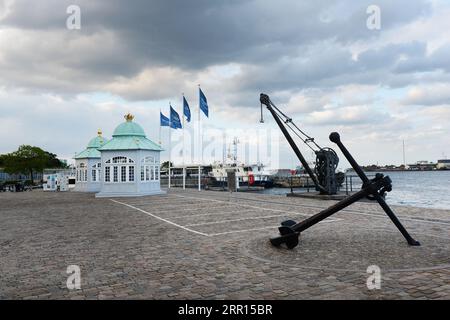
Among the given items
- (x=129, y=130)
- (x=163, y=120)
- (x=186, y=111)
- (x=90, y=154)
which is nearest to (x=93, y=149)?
(x=90, y=154)

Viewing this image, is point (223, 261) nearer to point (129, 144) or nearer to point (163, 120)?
point (129, 144)

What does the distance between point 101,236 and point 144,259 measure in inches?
137

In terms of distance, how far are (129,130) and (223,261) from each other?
2658 cm

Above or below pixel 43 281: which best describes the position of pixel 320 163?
above

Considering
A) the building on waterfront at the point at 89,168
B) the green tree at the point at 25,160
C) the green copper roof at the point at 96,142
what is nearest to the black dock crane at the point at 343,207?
the building on waterfront at the point at 89,168

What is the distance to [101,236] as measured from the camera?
34.1ft

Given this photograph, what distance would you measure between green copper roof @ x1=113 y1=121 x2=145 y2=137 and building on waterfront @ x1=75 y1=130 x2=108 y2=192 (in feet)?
26.3

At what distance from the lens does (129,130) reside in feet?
105

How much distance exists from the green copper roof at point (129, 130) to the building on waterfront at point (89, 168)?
8.02 metres

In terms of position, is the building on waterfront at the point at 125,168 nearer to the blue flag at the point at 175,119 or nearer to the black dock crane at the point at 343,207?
the blue flag at the point at 175,119

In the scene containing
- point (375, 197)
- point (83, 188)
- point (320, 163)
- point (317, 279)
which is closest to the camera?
point (317, 279)

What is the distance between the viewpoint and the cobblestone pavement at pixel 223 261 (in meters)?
5.36

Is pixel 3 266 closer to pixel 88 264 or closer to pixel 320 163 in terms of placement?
pixel 88 264
